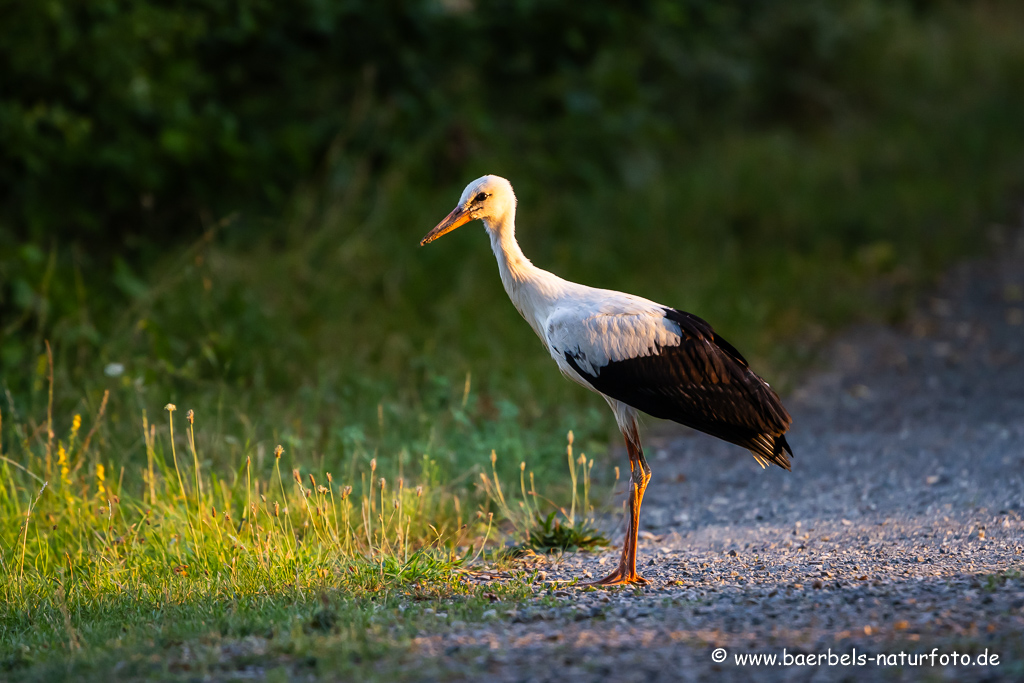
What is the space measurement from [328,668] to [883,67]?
13772mm

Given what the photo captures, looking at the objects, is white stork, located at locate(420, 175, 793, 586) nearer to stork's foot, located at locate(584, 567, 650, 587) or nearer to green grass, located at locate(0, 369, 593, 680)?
stork's foot, located at locate(584, 567, 650, 587)

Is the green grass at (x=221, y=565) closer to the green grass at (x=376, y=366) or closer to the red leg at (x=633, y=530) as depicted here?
the green grass at (x=376, y=366)

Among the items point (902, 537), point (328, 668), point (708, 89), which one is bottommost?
point (328, 668)

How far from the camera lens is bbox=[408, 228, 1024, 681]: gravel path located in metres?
3.31

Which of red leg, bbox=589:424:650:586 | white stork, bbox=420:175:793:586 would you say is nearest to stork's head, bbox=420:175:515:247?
white stork, bbox=420:175:793:586

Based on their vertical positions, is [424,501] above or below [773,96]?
below

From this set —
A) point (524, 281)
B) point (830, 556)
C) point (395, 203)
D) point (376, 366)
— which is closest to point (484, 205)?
point (524, 281)

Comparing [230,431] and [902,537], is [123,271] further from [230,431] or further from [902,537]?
[902,537]

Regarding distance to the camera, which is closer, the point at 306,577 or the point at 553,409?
the point at 306,577

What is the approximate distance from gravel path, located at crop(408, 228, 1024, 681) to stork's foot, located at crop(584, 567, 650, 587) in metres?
0.08

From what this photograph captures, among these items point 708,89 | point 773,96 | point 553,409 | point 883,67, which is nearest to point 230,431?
point 553,409

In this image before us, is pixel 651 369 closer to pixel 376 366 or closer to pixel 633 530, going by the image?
pixel 633 530

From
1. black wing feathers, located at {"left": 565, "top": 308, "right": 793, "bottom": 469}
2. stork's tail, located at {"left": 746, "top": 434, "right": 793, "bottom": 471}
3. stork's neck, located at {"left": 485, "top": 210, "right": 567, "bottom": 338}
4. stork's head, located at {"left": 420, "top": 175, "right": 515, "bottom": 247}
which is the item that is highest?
stork's head, located at {"left": 420, "top": 175, "right": 515, "bottom": 247}

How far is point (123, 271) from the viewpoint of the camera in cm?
716
